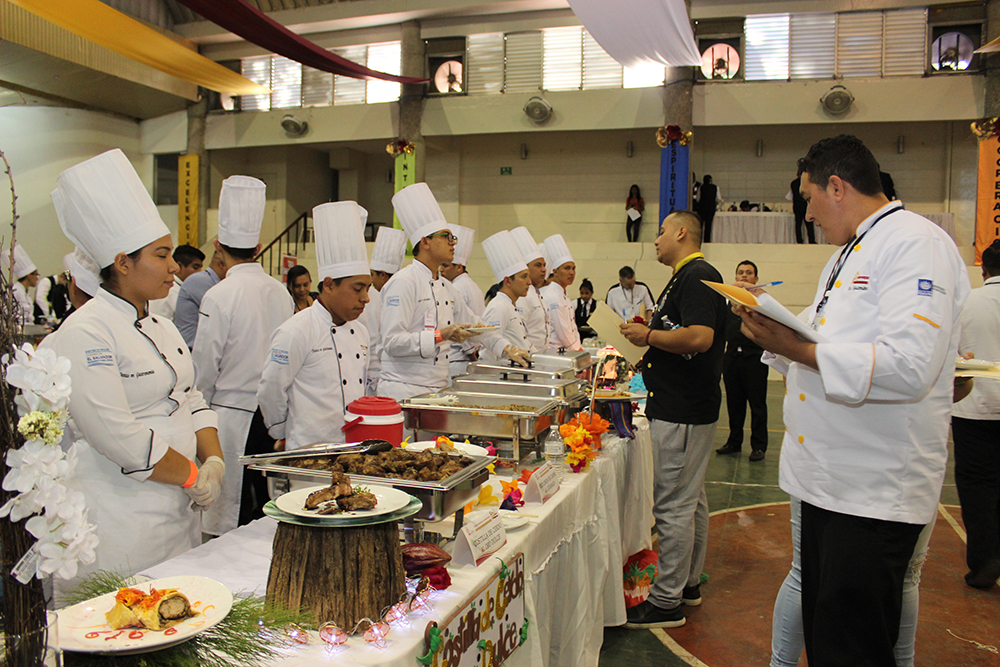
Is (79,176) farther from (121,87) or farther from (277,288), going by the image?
(121,87)

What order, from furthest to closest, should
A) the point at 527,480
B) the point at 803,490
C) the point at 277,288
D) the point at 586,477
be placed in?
the point at 277,288 < the point at 586,477 < the point at 527,480 < the point at 803,490

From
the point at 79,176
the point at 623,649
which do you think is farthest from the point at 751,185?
the point at 79,176

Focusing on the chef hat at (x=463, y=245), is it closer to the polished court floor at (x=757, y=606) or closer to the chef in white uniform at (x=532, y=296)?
the chef in white uniform at (x=532, y=296)

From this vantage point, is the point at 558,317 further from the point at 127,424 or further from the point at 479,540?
the point at 127,424

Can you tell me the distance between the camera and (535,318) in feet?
17.0

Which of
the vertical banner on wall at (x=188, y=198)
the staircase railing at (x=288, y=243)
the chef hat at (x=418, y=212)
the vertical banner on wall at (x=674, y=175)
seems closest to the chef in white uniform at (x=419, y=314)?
the chef hat at (x=418, y=212)

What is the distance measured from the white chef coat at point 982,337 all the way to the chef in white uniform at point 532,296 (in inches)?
99.6

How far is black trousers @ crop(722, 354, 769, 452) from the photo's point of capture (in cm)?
545

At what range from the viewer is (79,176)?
158 cm

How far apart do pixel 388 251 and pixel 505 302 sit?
82.7 inches

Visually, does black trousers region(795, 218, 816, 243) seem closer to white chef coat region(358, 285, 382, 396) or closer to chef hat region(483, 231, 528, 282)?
chef hat region(483, 231, 528, 282)

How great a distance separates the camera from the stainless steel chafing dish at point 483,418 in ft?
7.32

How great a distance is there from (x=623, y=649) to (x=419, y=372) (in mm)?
1490

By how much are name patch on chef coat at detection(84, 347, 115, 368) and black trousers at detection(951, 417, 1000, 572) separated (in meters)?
3.24
